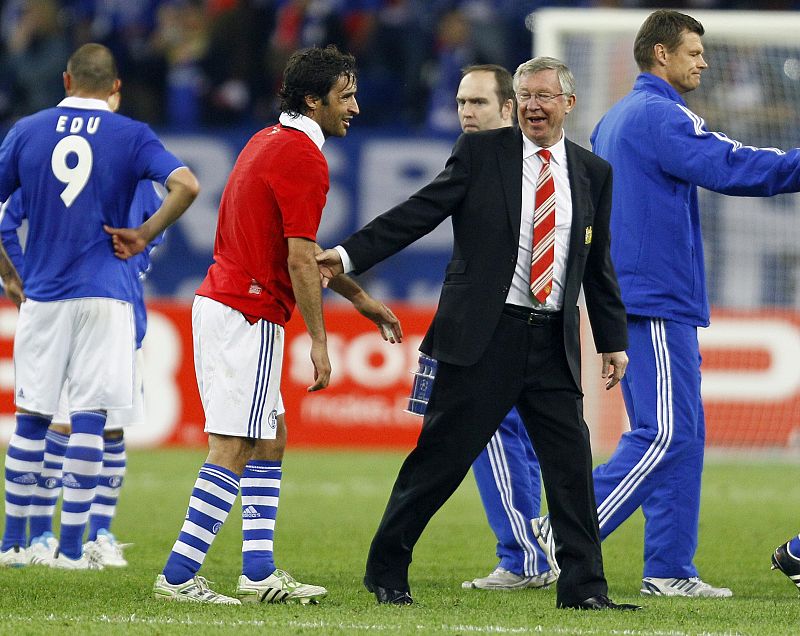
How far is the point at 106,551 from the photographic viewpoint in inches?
274

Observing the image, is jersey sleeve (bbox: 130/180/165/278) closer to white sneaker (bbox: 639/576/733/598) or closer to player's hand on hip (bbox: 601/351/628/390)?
player's hand on hip (bbox: 601/351/628/390)

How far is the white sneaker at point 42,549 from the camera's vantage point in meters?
6.69

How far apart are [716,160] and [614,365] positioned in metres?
0.95

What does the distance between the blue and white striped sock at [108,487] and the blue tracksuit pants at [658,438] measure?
266 centimetres

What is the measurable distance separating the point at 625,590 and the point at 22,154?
3286 mm

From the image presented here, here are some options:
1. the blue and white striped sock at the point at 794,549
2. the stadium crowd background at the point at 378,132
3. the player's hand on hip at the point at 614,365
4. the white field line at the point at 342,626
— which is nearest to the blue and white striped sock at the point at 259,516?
the white field line at the point at 342,626

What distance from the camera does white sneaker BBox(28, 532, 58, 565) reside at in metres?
6.69

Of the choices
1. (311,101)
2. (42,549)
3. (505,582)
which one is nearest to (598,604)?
(505,582)

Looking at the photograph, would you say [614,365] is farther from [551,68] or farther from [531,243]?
[551,68]

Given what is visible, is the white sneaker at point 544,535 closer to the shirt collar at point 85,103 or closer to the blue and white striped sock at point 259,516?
the blue and white striped sock at point 259,516

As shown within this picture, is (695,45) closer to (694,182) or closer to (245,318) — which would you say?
(694,182)

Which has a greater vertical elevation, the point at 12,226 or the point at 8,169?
the point at 8,169

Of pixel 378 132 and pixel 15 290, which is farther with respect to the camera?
pixel 378 132

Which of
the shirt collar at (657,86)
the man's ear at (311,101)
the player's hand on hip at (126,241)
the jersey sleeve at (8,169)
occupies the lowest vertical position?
the player's hand on hip at (126,241)
